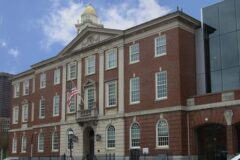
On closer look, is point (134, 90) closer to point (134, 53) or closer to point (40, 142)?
point (134, 53)

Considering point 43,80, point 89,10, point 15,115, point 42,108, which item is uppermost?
point 89,10

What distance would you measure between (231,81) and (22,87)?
35664 mm

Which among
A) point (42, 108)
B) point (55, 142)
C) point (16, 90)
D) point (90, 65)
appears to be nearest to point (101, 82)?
point (90, 65)

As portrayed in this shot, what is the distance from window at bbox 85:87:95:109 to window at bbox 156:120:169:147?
33.1 feet

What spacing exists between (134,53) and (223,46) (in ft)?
29.1

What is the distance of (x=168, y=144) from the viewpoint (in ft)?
126

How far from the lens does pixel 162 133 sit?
129ft

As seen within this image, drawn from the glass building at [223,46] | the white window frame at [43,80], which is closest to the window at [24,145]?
the white window frame at [43,80]

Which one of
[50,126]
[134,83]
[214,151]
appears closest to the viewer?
[214,151]

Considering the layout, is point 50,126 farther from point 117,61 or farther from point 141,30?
point 141,30

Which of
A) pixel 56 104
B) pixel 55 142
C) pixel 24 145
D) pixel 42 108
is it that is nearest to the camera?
pixel 55 142

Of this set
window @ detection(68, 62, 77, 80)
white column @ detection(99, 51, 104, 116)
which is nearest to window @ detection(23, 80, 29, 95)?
window @ detection(68, 62, 77, 80)

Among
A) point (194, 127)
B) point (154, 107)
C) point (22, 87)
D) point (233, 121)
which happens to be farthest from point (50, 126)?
point (233, 121)

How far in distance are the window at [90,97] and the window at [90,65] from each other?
1.97 m
